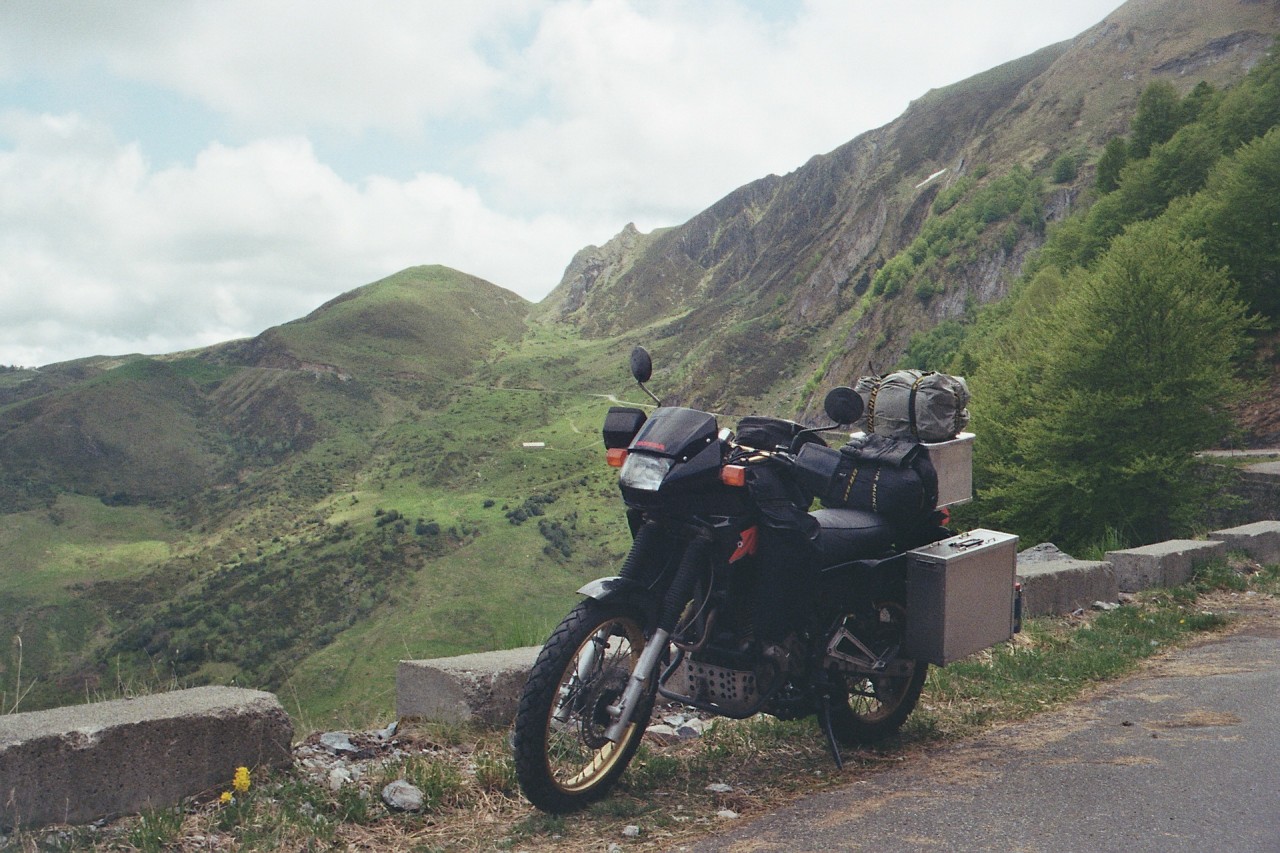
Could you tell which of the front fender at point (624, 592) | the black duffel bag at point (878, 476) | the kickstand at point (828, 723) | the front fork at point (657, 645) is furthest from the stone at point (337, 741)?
the black duffel bag at point (878, 476)

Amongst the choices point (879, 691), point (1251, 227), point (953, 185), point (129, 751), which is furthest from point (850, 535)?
point (953, 185)

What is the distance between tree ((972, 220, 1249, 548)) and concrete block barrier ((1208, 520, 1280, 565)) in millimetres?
11750

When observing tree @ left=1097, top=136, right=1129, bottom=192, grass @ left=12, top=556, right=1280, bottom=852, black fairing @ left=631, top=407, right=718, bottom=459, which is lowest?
grass @ left=12, top=556, right=1280, bottom=852

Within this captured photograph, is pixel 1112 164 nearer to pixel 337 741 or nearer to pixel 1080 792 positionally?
pixel 1080 792

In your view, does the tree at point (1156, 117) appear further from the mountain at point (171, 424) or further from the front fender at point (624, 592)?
the mountain at point (171, 424)

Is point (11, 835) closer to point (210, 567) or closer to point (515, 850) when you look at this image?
point (515, 850)

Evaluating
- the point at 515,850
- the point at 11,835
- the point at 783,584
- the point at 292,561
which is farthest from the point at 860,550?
the point at 292,561

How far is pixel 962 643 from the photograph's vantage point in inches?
209

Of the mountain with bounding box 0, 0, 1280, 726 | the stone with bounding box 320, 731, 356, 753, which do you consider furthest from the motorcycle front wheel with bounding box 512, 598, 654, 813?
the mountain with bounding box 0, 0, 1280, 726

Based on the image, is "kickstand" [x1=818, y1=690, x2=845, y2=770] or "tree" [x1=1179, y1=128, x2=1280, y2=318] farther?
"tree" [x1=1179, y1=128, x2=1280, y2=318]

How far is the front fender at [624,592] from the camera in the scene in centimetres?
410

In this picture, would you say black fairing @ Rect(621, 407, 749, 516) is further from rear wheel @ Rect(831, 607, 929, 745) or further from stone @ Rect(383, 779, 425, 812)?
stone @ Rect(383, 779, 425, 812)

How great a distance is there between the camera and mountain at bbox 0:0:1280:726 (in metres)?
90.9

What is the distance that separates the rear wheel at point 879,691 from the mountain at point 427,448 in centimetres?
3626
